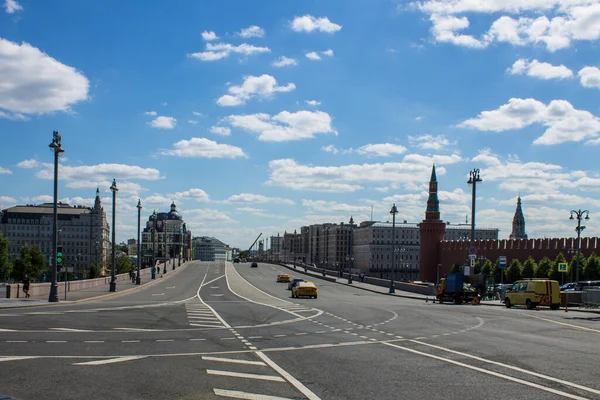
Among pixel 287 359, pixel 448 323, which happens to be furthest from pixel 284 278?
pixel 287 359

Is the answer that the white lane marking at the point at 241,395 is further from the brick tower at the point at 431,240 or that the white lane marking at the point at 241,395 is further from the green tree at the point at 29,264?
the brick tower at the point at 431,240

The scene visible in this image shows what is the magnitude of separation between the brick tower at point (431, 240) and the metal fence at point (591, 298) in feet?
311

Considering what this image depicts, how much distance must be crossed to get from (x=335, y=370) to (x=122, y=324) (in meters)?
12.2

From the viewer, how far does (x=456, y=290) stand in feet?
160

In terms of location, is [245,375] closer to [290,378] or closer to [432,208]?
[290,378]

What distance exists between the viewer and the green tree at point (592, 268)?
82.3 metres

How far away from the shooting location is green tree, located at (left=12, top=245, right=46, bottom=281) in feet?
413

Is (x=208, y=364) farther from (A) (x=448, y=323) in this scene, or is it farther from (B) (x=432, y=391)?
(A) (x=448, y=323)

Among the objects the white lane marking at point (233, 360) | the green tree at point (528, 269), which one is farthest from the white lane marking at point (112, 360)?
the green tree at point (528, 269)

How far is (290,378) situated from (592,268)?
265 feet

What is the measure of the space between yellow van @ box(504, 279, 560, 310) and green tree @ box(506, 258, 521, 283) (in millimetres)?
61492

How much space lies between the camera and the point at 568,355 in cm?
1524

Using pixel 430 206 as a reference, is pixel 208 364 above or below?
below

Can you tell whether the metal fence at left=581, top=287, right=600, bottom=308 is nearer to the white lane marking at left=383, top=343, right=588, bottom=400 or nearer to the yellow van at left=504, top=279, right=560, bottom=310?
the yellow van at left=504, top=279, right=560, bottom=310
